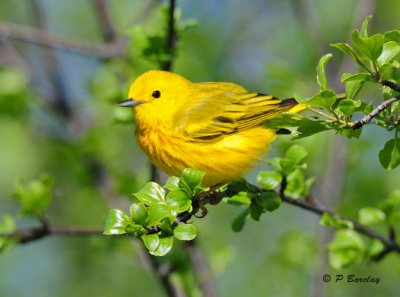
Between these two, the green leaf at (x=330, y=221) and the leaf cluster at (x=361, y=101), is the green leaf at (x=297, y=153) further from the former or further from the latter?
the leaf cluster at (x=361, y=101)

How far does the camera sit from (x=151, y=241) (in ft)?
7.48

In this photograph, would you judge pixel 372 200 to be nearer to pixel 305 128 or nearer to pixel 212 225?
pixel 212 225

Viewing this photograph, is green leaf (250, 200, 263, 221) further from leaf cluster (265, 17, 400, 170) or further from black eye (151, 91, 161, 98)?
black eye (151, 91, 161, 98)

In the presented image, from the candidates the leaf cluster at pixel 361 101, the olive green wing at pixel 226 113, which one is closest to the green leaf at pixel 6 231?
the olive green wing at pixel 226 113

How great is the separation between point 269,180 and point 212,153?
31.5 inches

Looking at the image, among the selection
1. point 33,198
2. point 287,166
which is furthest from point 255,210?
point 33,198

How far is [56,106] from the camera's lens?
543 cm

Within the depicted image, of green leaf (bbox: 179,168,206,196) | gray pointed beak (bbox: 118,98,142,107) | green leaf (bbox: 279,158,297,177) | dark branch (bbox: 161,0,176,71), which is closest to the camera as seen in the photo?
green leaf (bbox: 179,168,206,196)

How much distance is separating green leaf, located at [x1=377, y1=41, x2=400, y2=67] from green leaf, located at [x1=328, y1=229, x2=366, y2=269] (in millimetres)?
1426

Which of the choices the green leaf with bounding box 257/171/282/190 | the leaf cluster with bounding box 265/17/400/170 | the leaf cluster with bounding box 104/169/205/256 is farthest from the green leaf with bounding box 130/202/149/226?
the green leaf with bounding box 257/171/282/190

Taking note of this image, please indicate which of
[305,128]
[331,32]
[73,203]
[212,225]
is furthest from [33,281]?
[305,128]

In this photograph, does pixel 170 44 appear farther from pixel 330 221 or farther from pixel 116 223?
→ pixel 116 223

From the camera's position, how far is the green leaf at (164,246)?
2.28 metres

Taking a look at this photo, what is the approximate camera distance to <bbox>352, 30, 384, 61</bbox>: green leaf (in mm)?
2041
